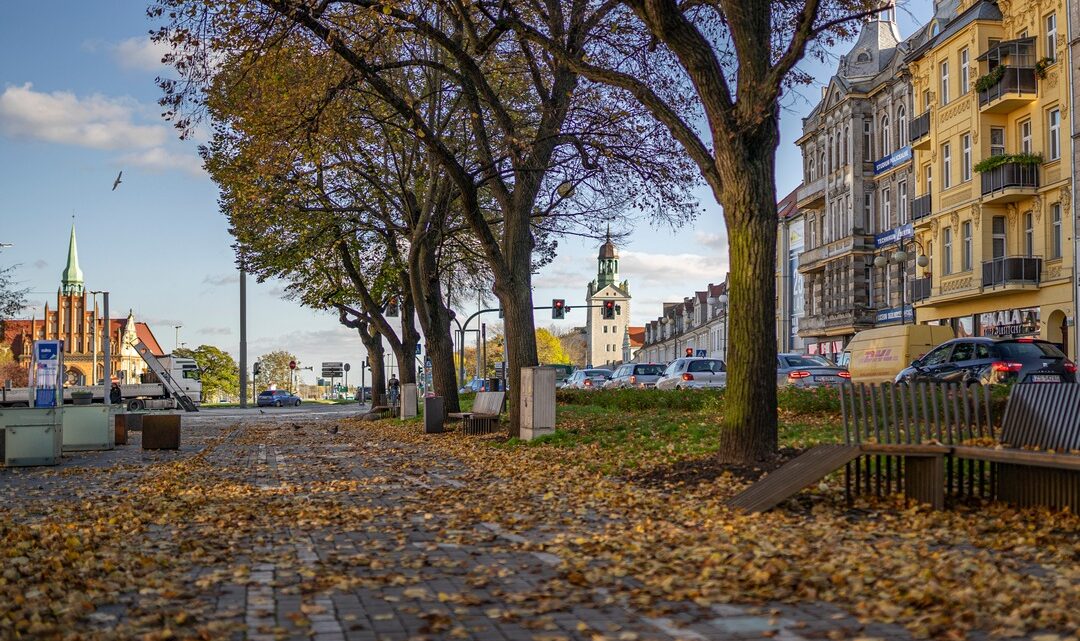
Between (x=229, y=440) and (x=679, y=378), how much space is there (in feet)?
64.6

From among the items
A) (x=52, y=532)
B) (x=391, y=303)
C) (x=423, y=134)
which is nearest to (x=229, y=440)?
(x=423, y=134)

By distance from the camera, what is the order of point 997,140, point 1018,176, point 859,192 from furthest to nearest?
point 859,192 → point 997,140 → point 1018,176

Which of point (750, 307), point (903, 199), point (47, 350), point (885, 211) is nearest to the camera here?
point (750, 307)

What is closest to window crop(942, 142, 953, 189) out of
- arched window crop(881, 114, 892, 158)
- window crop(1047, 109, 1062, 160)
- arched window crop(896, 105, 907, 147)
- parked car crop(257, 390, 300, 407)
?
window crop(1047, 109, 1062, 160)

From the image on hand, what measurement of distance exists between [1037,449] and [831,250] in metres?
52.3

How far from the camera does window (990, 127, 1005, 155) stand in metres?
42.3

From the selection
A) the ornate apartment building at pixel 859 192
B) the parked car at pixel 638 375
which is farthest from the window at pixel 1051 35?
the parked car at pixel 638 375

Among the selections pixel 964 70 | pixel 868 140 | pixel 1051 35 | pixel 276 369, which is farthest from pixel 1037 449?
pixel 276 369

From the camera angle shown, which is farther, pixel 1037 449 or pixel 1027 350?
pixel 1027 350

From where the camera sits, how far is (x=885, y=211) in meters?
56.7

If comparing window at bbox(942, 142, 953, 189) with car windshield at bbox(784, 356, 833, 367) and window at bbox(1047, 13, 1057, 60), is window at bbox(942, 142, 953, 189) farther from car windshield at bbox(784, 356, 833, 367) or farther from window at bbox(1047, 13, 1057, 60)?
car windshield at bbox(784, 356, 833, 367)

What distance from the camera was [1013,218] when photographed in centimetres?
4144

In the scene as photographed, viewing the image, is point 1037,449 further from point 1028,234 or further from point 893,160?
point 893,160

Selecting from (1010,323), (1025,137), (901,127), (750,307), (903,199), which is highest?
(901,127)
